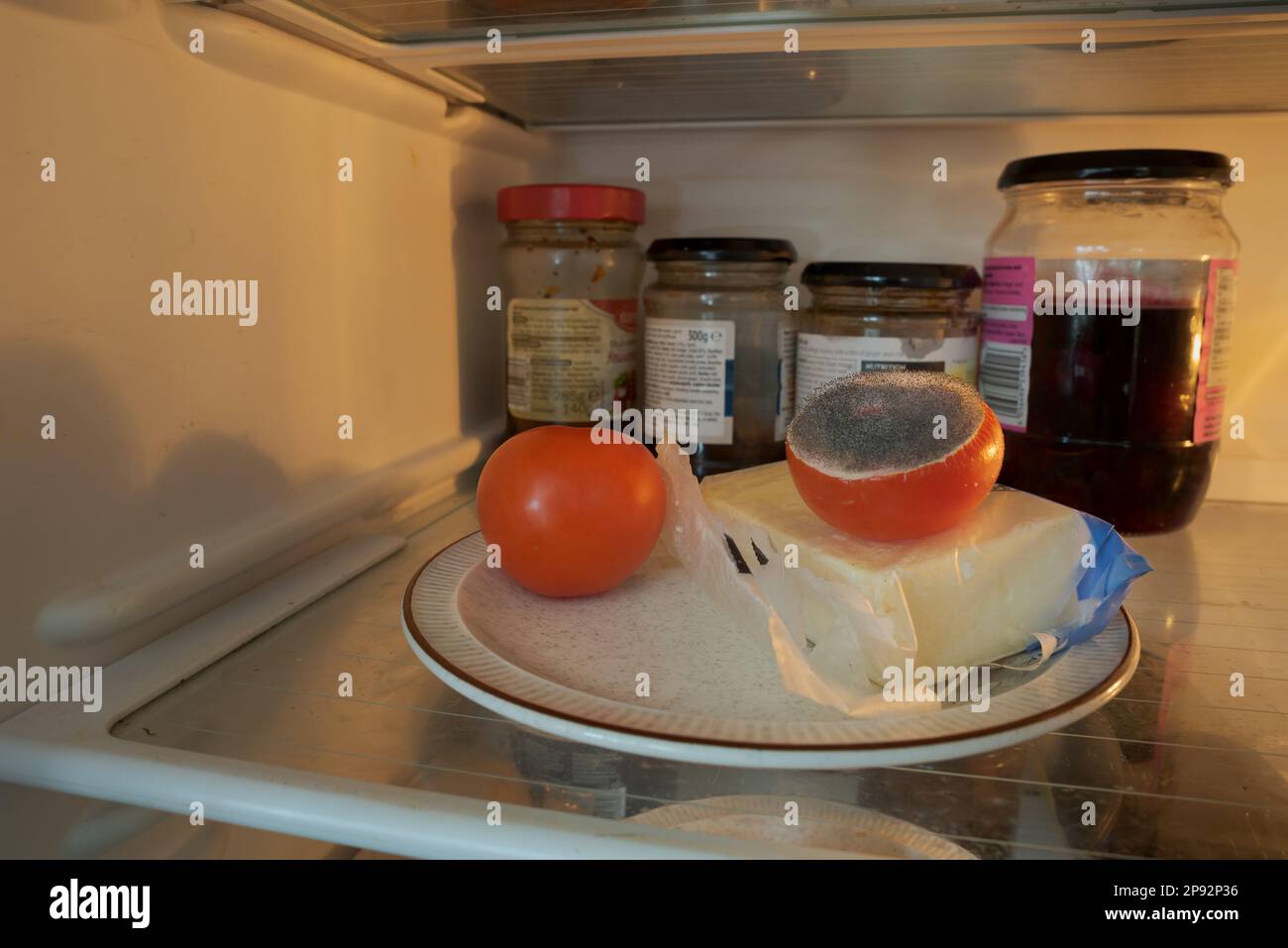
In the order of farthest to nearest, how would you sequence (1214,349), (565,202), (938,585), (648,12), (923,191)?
(923,191) < (565,202) < (1214,349) < (648,12) < (938,585)

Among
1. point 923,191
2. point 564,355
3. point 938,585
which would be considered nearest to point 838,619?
point 938,585

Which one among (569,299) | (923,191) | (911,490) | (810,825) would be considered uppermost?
(923,191)

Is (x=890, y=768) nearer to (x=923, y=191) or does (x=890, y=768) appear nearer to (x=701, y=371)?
(x=701, y=371)

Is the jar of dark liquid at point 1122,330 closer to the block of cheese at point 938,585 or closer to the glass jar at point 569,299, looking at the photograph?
the block of cheese at point 938,585

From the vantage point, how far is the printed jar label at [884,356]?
2.54 feet

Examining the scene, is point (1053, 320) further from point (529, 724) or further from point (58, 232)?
point (58, 232)

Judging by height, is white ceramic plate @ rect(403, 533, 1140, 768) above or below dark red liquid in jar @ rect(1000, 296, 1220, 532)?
below

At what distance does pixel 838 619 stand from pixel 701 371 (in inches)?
13.4

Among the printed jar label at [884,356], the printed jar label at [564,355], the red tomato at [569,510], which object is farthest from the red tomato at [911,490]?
the printed jar label at [564,355]

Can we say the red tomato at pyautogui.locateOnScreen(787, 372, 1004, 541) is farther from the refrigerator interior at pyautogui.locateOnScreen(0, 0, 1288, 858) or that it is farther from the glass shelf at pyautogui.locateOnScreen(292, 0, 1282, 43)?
the glass shelf at pyautogui.locateOnScreen(292, 0, 1282, 43)

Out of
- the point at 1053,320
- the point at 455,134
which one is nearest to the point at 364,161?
the point at 455,134

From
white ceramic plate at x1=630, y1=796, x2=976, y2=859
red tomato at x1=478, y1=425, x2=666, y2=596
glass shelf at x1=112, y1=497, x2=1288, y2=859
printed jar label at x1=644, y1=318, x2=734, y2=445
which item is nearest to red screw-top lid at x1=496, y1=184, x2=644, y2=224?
printed jar label at x1=644, y1=318, x2=734, y2=445

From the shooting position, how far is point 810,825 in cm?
40

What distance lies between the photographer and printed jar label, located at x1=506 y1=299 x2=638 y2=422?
2.80ft
